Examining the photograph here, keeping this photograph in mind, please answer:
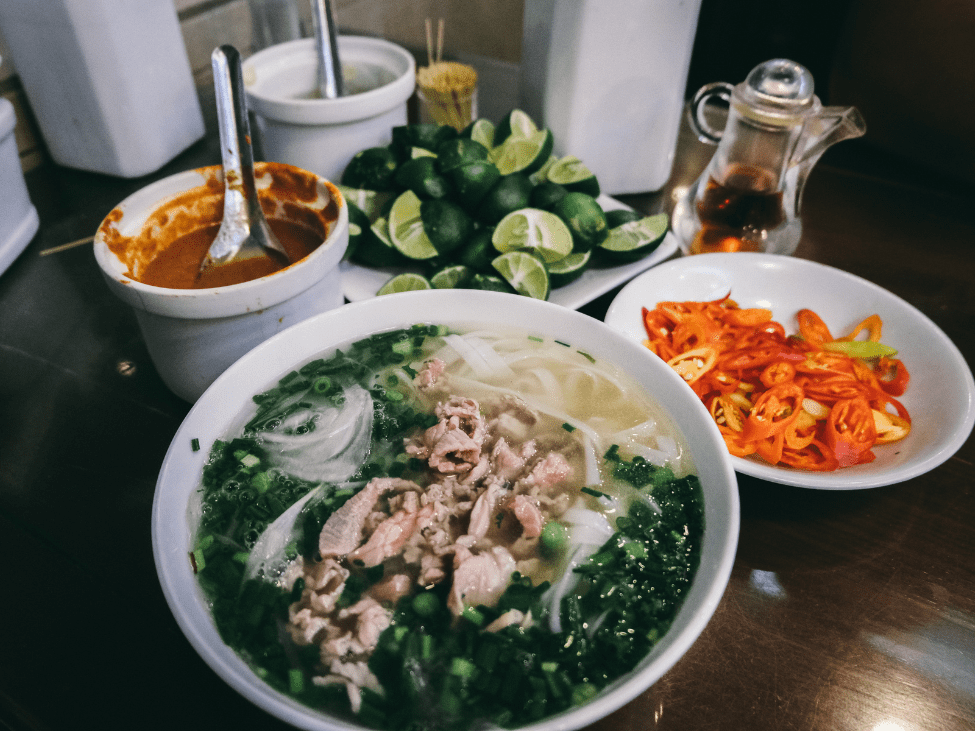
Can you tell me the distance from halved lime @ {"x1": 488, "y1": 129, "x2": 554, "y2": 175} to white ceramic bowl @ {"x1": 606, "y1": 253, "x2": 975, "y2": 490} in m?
0.53

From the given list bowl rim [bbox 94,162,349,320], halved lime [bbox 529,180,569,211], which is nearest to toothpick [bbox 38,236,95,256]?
bowl rim [bbox 94,162,349,320]

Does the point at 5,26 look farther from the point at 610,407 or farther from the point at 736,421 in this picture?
the point at 736,421

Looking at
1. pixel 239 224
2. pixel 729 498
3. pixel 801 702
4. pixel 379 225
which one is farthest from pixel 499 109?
pixel 801 702

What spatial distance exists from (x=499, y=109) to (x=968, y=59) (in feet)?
6.05

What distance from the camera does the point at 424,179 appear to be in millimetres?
1786

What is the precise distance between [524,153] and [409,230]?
18.9 inches

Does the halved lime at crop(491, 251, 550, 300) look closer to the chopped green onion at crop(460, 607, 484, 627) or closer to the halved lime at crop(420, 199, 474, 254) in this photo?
the halved lime at crop(420, 199, 474, 254)

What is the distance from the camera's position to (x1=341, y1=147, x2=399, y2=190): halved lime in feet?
6.21

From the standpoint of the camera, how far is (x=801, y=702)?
102 centimetres

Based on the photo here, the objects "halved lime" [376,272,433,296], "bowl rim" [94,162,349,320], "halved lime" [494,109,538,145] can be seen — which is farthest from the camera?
"halved lime" [494,109,538,145]

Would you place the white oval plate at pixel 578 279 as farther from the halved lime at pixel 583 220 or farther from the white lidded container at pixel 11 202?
the white lidded container at pixel 11 202

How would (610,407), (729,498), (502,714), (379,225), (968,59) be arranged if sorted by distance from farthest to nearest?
(968,59) → (379,225) → (610,407) → (729,498) → (502,714)

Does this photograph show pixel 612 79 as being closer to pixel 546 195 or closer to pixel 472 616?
pixel 546 195

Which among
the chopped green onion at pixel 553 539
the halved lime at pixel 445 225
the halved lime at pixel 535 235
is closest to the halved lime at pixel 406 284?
the halved lime at pixel 445 225
